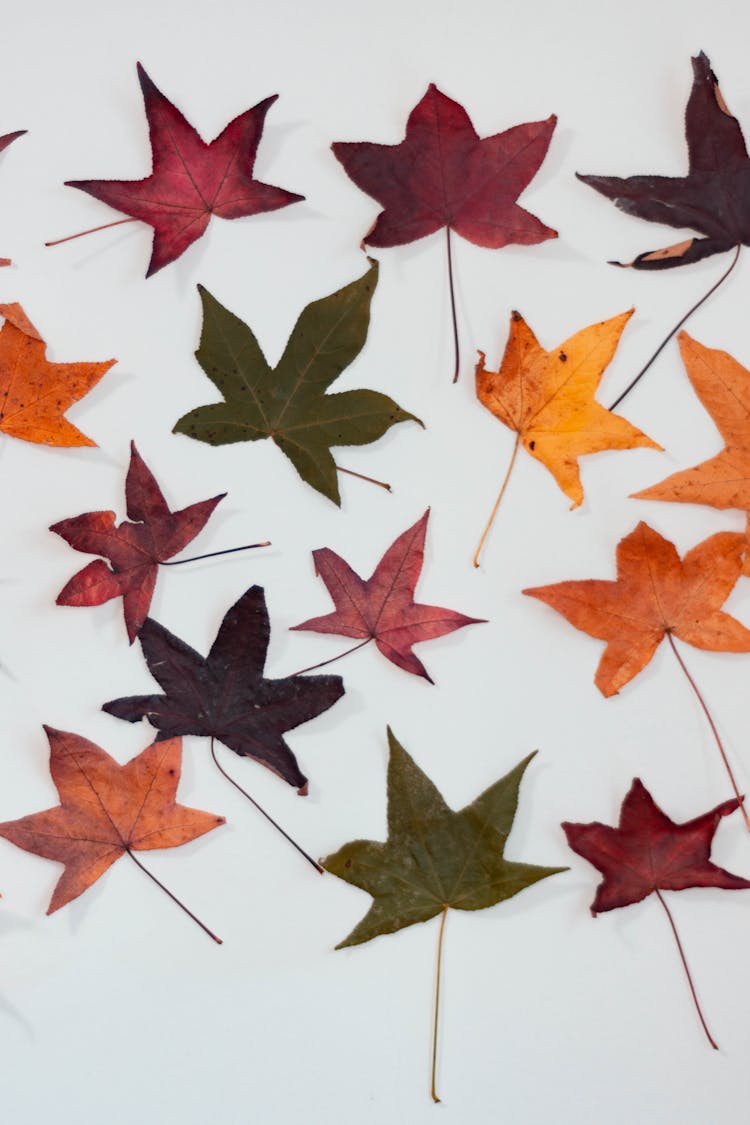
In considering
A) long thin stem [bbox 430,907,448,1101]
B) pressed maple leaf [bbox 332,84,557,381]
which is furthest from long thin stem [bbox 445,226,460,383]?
long thin stem [bbox 430,907,448,1101]

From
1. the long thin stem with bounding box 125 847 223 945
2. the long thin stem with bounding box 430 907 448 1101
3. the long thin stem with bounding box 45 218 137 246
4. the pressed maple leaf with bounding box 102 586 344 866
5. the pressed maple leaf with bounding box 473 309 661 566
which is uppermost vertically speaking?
the long thin stem with bounding box 45 218 137 246

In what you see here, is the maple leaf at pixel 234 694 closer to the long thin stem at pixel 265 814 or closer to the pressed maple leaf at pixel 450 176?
the long thin stem at pixel 265 814

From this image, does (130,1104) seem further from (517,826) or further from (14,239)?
(14,239)

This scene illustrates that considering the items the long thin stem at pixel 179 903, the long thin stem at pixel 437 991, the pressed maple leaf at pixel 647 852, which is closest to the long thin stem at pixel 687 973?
the pressed maple leaf at pixel 647 852

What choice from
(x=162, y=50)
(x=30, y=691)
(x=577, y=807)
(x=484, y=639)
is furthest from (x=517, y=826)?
(x=162, y=50)

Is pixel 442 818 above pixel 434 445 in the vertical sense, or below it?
below

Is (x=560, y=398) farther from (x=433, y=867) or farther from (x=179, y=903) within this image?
(x=179, y=903)

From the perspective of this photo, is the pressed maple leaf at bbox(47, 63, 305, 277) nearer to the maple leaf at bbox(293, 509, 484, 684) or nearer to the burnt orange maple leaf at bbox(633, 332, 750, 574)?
the maple leaf at bbox(293, 509, 484, 684)
